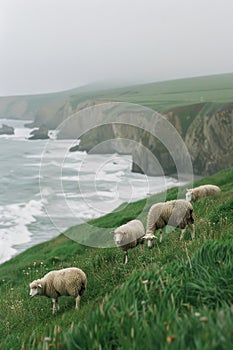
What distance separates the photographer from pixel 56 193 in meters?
58.6

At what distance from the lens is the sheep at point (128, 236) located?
10.2 meters

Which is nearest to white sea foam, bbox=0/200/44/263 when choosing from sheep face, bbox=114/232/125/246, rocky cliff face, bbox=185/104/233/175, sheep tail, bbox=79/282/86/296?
sheep face, bbox=114/232/125/246

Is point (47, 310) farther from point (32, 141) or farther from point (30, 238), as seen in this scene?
point (32, 141)

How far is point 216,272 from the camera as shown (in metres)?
4.54

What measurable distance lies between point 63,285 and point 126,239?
2.36 metres

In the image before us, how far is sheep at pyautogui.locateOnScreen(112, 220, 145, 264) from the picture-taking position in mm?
10180

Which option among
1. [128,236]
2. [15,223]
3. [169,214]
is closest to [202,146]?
[15,223]

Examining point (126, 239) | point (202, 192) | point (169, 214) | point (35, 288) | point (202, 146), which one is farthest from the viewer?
point (202, 146)

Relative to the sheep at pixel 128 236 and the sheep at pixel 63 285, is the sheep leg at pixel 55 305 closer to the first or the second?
the sheep at pixel 63 285

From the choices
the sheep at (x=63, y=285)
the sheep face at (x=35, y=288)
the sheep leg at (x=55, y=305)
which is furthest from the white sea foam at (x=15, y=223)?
the sheep leg at (x=55, y=305)

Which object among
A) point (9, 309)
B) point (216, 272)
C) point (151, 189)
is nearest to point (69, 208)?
point (151, 189)

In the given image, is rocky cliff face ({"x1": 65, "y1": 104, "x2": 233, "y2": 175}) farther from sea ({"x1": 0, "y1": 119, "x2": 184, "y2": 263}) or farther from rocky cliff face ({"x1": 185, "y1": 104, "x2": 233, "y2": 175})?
sea ({"x1": 0, "y1": 119, "x2": 184, "y2": 263})

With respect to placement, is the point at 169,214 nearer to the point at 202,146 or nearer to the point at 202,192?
the point at 202,192

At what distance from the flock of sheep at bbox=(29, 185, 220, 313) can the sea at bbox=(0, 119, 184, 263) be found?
238 inches
